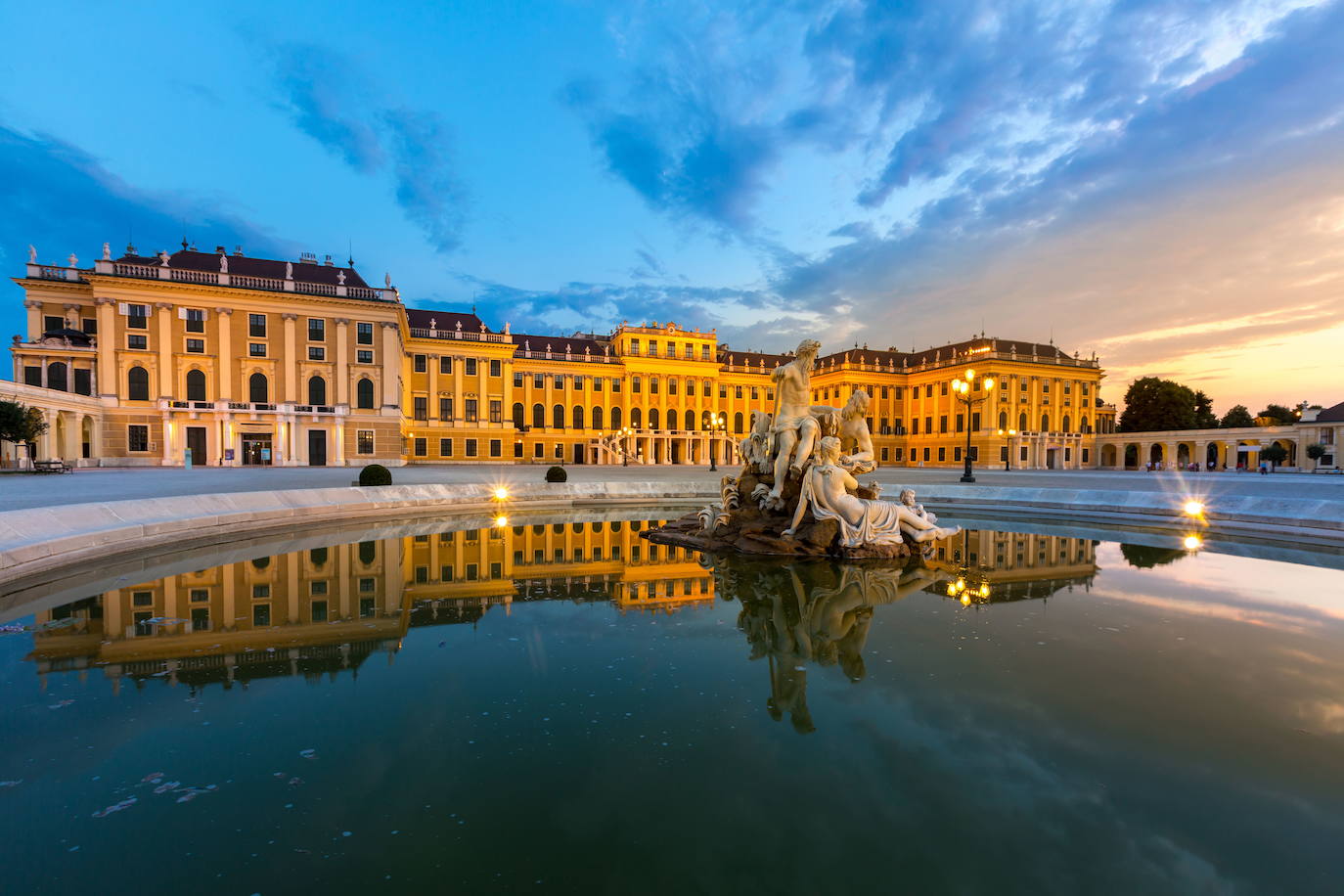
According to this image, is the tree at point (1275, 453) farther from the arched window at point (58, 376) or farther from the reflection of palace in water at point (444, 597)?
the arched window at point (58, 376)

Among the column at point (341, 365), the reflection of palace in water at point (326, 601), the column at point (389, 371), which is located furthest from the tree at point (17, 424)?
the reflection of palace in water at point (326, 601)

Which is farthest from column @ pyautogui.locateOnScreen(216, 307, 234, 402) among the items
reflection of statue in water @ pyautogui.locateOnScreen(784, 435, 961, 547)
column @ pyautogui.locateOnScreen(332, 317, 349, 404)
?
reflection of statue in water @ pyautogui.locateOnScreen(784, 435, 961, 547)

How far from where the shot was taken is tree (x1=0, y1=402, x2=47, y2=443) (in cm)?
2550

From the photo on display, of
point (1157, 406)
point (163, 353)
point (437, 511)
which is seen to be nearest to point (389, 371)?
point (163, 353)

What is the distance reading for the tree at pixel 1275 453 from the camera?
49.9 m

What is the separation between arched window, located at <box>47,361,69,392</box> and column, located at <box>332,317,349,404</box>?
1697 cm

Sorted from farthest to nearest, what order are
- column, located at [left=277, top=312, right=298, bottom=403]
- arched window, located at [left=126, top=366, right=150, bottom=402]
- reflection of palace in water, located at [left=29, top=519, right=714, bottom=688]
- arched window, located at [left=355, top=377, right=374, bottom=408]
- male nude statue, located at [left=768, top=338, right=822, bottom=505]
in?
1. arched window, located at [left=355, top=377, right=374, bottom=408]
2. column, located at [left=277, top=312, right=298, bottom=403]
3. arched window, located at [left=126, top=366, right=150, bottom=402]
4. male nude statue, located at [left=768, top=338, right=822, bottom=505]
5. reflection of palace in water, located at [left=29, top=519, right=714, bottom=688]

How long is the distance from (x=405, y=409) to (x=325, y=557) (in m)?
48.3

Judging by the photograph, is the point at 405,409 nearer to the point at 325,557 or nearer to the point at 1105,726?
the point at 325,557

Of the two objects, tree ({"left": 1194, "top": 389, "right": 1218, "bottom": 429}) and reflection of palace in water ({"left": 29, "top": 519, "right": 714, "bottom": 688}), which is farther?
tree ({"left": 1194, "top": 389, "right": 1218, "bottom": 429})

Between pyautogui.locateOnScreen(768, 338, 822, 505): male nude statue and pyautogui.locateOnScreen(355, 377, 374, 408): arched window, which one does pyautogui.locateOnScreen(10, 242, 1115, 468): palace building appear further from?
pyautogui.locateOnScreen(768, 338, 822, 505): male nude statue

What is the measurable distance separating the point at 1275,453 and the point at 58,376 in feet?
311

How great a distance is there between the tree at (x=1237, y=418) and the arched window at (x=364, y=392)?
339 ft

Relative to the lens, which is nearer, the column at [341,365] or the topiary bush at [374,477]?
the topiary bush at [374,477]
